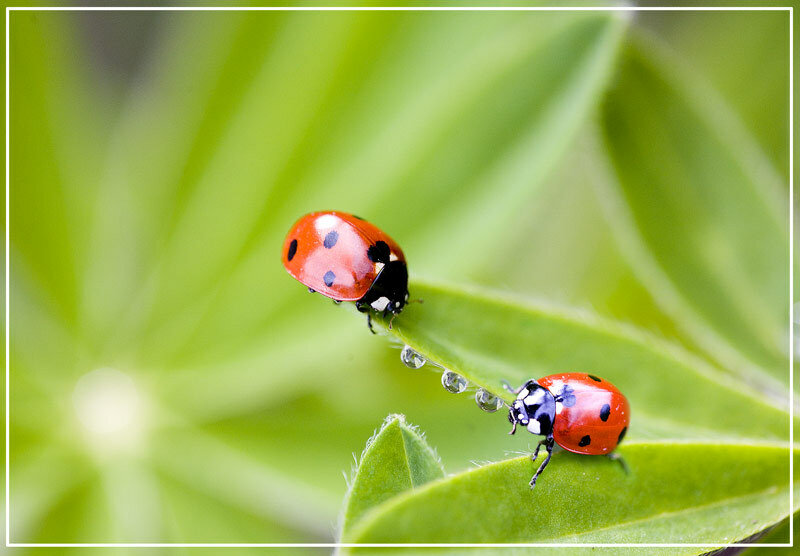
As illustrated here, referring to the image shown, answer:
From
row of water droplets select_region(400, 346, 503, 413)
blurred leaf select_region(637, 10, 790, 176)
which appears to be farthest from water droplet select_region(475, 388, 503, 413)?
blurred leaf select_region(637, 10, 790, 176)

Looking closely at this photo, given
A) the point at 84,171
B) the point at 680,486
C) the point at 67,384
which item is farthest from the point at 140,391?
the point at 680,486

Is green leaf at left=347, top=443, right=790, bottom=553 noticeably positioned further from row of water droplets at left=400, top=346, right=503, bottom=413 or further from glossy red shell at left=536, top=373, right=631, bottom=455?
row of water droplets at left=400, top=346, right=503, bottom=413

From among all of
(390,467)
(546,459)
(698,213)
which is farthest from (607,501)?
(698,213)

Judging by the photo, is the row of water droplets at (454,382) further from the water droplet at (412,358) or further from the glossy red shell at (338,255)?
A: the glossy red shell at (338,255)

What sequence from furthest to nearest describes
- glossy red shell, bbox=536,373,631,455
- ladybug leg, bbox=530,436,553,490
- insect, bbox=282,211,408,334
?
insect, bbox=282,211,408,334 < glossy red shell, bbox=536,373,631,455 < ladybug leg, bbox=530,436,553,490

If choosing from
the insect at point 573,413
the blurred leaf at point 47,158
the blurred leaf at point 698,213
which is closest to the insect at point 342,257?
the insect at point 573,413

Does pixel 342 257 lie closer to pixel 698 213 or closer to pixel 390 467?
pixel 390 467
